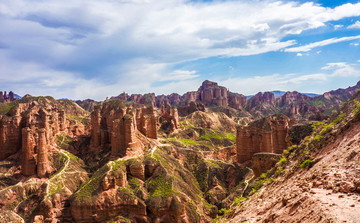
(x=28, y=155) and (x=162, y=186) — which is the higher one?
(x=28, y=155)

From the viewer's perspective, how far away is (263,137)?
57.6 meters

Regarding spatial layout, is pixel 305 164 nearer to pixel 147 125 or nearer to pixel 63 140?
pixel 147 125

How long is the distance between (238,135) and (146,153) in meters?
24.2

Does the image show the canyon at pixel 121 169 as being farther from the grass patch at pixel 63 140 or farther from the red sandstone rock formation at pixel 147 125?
the red sandstone rock formation at pixel 147 125

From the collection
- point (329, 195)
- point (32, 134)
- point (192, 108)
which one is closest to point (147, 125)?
point (32, 134)

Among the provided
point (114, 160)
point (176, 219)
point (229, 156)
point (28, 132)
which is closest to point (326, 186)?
point (176, 219)

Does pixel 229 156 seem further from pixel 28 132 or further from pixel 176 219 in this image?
pixel 28 132

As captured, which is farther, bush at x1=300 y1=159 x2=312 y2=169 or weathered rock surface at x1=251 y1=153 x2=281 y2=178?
weathered rock surface at x1=251 y1=153 x2=281 y2=178

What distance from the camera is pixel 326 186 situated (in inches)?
324

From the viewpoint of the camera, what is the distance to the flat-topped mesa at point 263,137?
186 feet

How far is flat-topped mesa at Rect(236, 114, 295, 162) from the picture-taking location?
56.7 m

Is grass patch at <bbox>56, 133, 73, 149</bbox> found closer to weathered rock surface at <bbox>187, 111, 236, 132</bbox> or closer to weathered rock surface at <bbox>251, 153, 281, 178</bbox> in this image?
weathered rock surface at <bbox>251, 153, 281, 178</bbox>

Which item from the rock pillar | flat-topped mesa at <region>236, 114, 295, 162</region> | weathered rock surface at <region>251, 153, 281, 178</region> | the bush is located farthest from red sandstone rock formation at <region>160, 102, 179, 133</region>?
the bush

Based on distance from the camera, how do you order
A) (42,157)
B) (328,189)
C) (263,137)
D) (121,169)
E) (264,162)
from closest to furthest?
(328,189) → (264,162) → (121,169) → (42,157) → (263,137)
